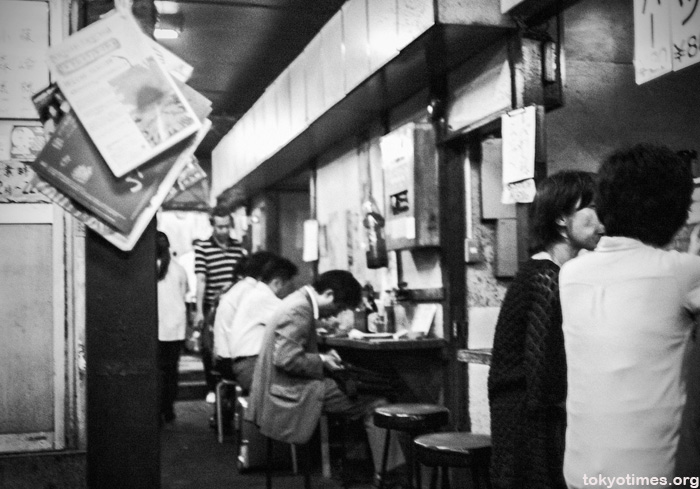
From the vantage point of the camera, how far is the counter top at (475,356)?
16.8 ft

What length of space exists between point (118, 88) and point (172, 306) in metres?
6.52

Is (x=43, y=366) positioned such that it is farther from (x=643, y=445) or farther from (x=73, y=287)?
(x=643, y=445)

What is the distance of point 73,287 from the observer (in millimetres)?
4492

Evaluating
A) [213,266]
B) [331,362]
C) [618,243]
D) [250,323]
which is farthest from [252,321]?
[618,243]

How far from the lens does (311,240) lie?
34.0 ft

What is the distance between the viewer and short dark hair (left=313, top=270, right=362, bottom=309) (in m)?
6.02

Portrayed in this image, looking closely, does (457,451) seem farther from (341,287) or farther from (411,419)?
(341,287)

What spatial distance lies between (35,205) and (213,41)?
5128mm

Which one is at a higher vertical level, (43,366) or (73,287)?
(73,287)

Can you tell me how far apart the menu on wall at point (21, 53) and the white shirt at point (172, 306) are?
15.3 ft

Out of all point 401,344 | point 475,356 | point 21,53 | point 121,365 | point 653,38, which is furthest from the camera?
point 401,344

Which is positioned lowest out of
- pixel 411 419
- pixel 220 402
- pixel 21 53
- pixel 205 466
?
pixel 205 466

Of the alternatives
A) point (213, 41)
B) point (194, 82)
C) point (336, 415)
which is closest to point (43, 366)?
point (336, 415)

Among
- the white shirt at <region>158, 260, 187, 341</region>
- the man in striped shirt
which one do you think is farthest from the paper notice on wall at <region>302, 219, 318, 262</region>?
the white shirt at <region>158, 260, 187, 341</region>
